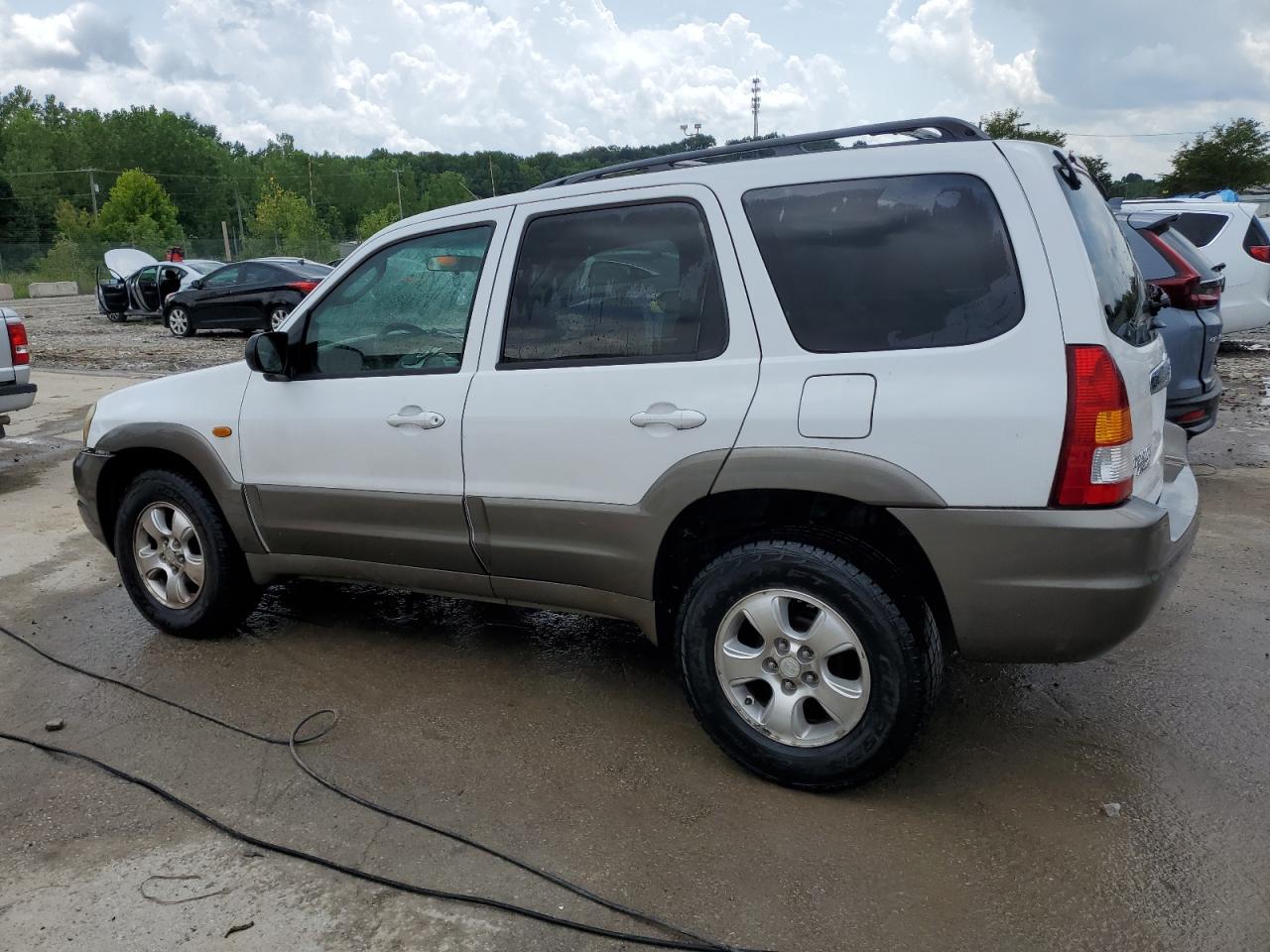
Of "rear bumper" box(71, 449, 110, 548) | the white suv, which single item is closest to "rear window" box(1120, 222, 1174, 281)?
the white suv

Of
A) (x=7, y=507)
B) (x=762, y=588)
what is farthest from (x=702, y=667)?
(x=7, y=507)

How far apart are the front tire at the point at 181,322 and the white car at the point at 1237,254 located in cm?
1607

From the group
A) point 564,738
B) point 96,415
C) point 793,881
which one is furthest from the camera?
point 96,415

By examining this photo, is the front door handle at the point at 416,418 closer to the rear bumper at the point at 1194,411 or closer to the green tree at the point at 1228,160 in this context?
the rear bumper at the point at 1194,411

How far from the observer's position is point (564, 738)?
11.8ft

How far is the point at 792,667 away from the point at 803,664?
4cm

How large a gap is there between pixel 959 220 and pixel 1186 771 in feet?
6.29

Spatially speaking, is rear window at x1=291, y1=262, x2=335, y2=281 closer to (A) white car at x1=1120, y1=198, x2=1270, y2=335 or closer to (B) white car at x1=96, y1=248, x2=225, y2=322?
(B) white car at x1=96, y1=248, x2=225, y2=322

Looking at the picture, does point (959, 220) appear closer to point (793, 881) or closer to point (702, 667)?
point (702, 667)

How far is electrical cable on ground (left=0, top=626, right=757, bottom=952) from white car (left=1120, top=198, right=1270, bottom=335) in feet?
33.9

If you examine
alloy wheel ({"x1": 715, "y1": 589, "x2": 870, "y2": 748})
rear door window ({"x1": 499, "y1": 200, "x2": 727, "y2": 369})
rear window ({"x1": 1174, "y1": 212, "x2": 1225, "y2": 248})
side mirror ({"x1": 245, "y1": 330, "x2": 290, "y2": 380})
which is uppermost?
rear window ({"x1": 1174, "y1": 212, "x2": 1225, "y2": 248})

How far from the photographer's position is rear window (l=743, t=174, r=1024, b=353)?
111 inches

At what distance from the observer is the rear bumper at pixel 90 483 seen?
4607 millimetres

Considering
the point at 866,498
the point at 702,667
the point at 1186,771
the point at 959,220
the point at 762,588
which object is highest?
the point at 959,220
